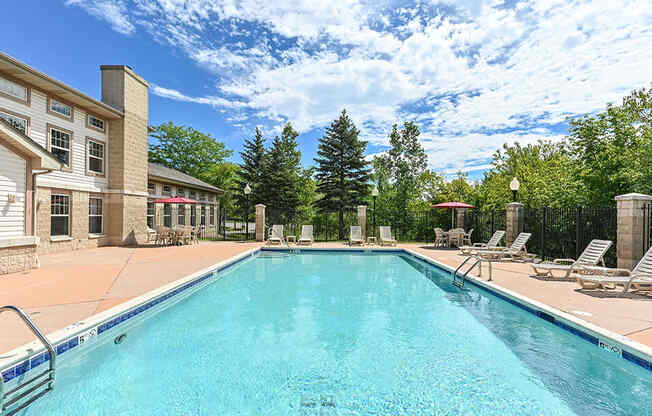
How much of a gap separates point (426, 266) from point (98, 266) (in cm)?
1013

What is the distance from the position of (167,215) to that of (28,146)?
11.9 metres

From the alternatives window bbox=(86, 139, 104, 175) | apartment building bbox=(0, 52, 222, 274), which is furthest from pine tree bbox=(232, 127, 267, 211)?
window bbox=(86, 139, 104, 175)

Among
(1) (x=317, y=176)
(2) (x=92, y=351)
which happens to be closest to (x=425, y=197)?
(1) (x=317, y=176)

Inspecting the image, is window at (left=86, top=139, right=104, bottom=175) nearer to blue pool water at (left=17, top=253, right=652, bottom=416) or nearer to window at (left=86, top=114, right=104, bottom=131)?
window at (left=86, top=114, right=104, bottom=131)

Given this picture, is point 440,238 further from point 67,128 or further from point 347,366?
point 67,128

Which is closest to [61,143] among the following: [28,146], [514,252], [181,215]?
[28,146]

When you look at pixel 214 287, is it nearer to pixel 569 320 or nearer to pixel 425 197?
pixel 569 320

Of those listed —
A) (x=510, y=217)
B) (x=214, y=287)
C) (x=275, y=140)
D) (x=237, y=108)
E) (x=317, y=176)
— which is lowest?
(x=214, y=287)

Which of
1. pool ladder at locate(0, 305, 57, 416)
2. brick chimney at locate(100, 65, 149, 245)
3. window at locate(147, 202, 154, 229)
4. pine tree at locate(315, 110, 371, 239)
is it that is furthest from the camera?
pine tree at locate(315, 110, 371, 239)

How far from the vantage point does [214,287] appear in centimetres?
A: 751

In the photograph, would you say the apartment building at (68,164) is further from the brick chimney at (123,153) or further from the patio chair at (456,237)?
the patio chair at (456,237)

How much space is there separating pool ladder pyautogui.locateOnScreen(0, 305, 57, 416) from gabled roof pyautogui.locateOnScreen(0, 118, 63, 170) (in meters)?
6.27

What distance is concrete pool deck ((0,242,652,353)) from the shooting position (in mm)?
3971

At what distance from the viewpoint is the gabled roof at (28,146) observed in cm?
686
